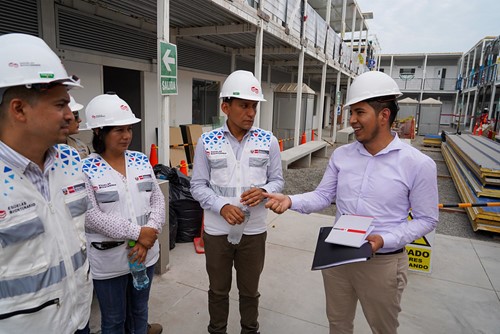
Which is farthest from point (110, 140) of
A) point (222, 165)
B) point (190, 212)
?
point (190, 212)

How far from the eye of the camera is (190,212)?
4238 mm

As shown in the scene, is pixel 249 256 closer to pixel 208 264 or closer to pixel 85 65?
pixel 208 264

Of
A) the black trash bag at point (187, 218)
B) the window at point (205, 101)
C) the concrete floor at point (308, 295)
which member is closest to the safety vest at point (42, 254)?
the concrete floor at point (308, 295)

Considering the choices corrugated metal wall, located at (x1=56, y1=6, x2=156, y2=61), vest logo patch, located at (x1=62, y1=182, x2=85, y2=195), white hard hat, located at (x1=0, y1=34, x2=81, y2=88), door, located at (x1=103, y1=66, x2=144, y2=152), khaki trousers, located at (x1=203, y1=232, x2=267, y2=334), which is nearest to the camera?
white hard hat, located at (x1=0, y1=34, x2=81, y2=88)

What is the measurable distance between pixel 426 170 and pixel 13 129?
195 cm

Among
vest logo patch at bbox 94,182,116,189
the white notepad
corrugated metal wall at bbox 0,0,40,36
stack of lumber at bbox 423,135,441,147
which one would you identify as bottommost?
stack of lumber at bbox 423,135,441,147

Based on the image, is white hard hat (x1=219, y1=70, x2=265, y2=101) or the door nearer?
white hard hat (x1=219, y1=70, x2=265, y2=101)

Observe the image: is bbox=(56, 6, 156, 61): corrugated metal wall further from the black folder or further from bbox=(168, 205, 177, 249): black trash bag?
the black folder

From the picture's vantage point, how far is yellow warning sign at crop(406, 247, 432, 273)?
371cm

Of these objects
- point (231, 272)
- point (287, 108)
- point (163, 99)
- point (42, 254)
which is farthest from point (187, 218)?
point (287, 108)

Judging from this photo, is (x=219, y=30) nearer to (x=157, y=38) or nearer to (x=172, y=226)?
(x=157, y=38)

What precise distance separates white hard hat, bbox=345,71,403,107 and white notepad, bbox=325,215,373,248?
0.66m

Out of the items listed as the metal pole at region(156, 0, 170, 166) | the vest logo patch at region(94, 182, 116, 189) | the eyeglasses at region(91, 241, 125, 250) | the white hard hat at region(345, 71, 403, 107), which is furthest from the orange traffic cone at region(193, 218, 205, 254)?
the white hard hat at region(345, 71, 403, 107)

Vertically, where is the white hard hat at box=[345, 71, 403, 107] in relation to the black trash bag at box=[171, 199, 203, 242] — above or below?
above
